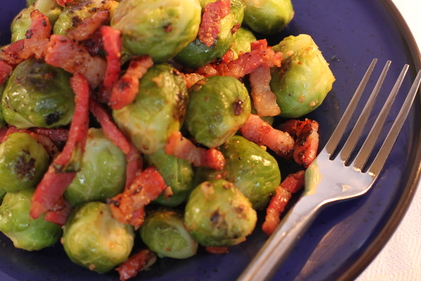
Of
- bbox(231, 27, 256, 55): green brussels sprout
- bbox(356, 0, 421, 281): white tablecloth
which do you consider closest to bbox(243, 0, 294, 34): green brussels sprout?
bbox(231, 27, 256, 55): green brussels sprout

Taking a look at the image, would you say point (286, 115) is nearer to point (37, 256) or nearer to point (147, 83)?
point (147, 83)

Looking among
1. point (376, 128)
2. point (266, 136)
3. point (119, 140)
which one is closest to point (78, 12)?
point (119, 140)

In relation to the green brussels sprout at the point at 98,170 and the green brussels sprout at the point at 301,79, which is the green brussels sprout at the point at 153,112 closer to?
the green brussels sprout at the point at 98,170

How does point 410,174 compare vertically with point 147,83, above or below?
below

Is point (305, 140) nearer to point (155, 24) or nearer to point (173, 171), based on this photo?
point (173, 171)

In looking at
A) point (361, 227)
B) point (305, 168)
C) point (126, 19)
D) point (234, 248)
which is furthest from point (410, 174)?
point (126, 19)

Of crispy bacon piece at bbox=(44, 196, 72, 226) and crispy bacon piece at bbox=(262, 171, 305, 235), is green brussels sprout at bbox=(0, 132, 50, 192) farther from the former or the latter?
crispy bacon piece at bbox=(262, 171, 305, 235)
